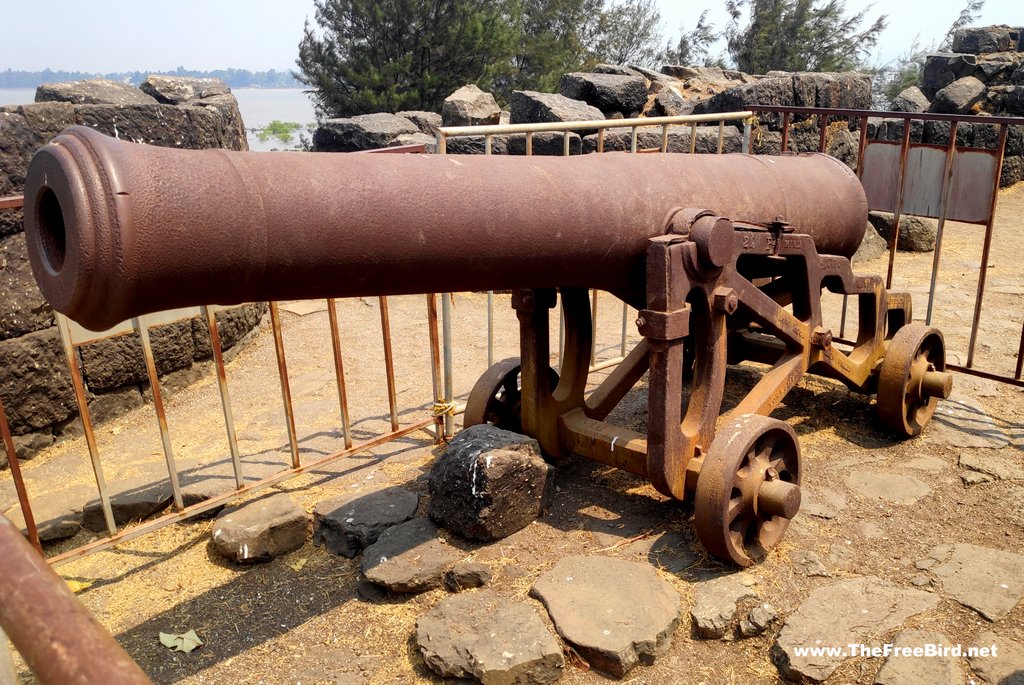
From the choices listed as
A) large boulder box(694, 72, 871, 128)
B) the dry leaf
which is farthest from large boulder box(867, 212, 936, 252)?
the dry leaf

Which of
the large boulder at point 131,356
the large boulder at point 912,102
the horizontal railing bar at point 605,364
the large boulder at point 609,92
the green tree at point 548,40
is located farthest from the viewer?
the green tree at point 548,40

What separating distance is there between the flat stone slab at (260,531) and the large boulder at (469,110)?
22.2 feet

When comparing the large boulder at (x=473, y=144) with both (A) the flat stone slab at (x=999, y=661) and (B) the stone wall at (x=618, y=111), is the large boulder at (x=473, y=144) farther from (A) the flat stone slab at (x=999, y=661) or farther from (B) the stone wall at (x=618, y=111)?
(A) the flat stone slab at (x=999, y=661)

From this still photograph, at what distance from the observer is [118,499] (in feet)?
13.4

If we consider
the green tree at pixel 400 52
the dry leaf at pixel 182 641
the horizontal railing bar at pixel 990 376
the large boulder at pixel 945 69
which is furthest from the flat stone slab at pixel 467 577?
the green tree at pixel 400 52

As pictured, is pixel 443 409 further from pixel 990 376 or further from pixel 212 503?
pixel 990 376

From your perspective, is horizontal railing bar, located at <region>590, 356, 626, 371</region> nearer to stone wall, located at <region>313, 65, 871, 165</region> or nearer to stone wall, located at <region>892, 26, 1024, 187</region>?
stone wall, located at <region>313, 65, 871, 165</region>

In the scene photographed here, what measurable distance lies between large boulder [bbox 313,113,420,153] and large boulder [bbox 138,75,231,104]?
52.0 inches

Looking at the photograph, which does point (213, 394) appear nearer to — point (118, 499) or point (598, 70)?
point (118, 499)

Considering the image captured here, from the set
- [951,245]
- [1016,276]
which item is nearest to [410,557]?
[1016,276]

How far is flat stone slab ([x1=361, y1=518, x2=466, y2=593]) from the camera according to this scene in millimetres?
3324

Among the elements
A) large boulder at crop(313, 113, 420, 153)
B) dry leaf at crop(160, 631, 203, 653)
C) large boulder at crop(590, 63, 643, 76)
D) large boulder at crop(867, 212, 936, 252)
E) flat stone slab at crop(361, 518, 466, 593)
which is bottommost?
large boulder at crop(867, 212, 936, 252)

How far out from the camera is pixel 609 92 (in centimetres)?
995

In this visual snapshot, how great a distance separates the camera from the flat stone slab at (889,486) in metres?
3.98
